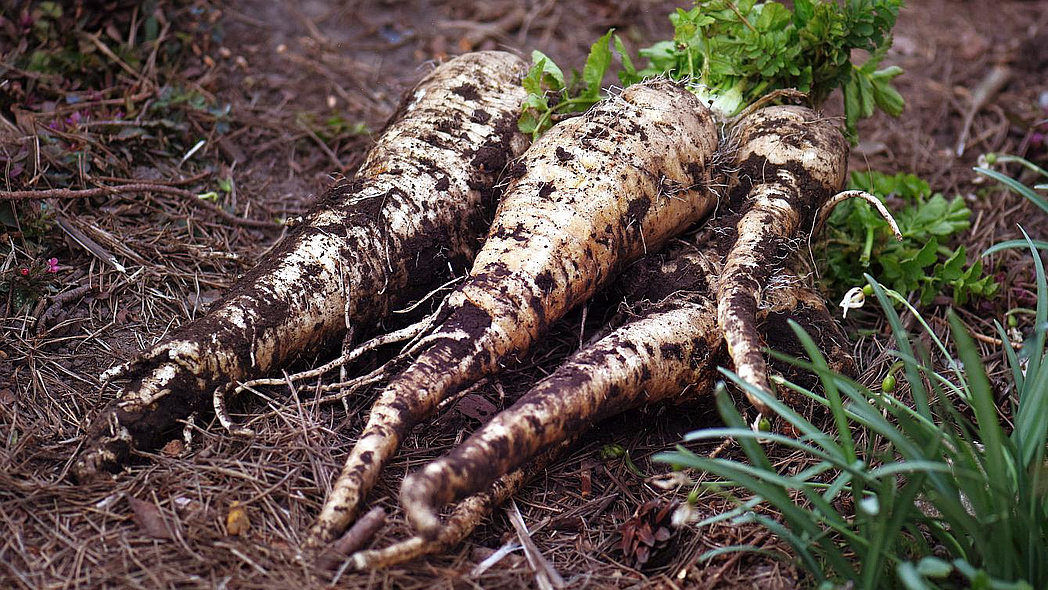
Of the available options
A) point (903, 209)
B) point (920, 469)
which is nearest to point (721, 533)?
point (920, 469)

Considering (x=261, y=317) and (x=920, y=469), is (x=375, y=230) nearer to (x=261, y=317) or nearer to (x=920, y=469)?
(x=261, y=317)

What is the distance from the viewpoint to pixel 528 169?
250 centimetres

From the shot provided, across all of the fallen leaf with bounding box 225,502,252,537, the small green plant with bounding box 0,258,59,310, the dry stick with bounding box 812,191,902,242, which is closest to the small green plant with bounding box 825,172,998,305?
the dry stick with bounding box 812,191,902,242

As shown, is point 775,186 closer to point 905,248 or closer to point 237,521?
point 905,248

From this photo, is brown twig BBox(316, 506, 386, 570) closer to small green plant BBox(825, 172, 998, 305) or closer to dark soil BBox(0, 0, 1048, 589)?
dark soil BBox(0, 0, 1048, 589)

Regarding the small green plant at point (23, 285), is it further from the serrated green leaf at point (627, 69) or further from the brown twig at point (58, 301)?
the serrated green leaf at point (627, 69)

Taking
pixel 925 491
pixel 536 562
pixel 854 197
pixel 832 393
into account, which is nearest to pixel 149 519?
pixel 536 562

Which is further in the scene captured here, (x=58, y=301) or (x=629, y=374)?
(x=58, y=301)

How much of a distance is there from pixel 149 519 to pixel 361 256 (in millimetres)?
936

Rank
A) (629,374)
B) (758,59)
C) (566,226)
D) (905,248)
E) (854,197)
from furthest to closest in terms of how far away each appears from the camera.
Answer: (905,248) → (758,59) → (854,197) → (566,226) → (629,374)

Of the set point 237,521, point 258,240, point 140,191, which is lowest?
point 237,521

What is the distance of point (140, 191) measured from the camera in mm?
2814

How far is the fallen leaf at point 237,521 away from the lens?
185cm

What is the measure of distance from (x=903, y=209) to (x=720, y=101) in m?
0.93
